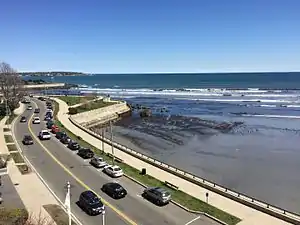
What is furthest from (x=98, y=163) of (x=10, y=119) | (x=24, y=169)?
(x=10, y=119)

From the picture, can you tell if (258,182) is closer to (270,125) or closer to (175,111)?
(270,125)

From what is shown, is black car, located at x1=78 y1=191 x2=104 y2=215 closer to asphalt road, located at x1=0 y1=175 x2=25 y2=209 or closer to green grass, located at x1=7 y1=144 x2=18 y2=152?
asphalt road, located at x1=0 y1=175 x2=25 y2=209

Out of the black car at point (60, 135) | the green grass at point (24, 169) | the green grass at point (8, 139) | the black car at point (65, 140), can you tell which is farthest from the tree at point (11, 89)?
the green grass at point (24, 169)

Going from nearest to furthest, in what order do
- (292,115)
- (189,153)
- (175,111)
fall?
(189,153)
(292,115)
(175,111)

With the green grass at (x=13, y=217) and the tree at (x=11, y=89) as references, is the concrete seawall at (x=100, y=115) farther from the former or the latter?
the green grass at (x=13, y=217)

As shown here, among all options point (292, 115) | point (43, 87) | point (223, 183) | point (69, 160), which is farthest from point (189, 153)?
point (43, 87)

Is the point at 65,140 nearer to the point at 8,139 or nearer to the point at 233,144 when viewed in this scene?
the point at 8,139
